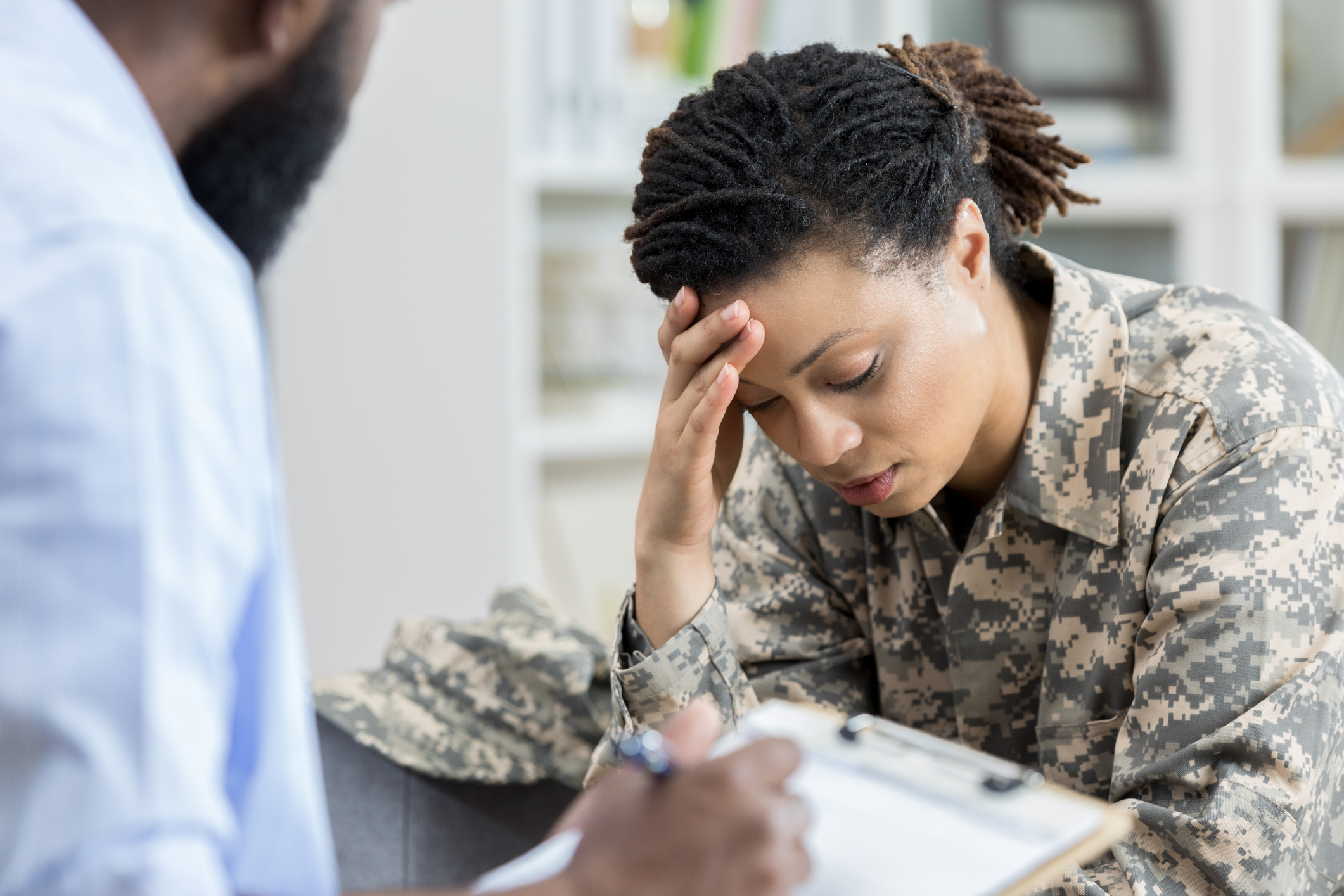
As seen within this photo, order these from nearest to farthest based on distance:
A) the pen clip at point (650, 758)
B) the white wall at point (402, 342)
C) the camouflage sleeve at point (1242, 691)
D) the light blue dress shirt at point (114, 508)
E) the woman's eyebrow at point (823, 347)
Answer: the light blue dress shirt at point (114, 508) → the pen clip at point (650, 758) → the camouflage sleeve at point (1242, 691) → the woman's eyebrow at point (823, 347) → the white wall at point (402, 342)

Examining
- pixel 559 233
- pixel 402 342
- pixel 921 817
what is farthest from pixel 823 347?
pixel 559 233

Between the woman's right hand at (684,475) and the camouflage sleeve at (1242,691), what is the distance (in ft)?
1.22

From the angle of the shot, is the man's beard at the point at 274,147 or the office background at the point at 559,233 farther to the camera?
the office background at the point at 559,233

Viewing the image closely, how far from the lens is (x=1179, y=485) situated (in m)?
0.97

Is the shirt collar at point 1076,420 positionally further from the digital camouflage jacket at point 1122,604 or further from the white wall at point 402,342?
the white wall at point 402,342

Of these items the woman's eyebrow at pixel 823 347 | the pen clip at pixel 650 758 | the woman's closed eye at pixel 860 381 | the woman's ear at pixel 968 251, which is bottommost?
the pen clip at pixel 650 758

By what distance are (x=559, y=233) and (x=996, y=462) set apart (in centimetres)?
139

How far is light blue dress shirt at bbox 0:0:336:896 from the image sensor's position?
45 cm

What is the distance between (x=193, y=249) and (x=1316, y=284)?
2.16 meters

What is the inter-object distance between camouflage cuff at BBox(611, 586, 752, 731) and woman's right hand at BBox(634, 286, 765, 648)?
0.02 metres

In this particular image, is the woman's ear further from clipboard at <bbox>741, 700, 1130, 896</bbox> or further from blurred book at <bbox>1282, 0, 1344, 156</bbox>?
blurred book at <bbox>1282, 0, 1344, 156</bbox>

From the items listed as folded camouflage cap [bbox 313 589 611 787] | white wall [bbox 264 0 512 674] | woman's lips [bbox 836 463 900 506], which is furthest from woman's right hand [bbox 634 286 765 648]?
white wall [bbox 264 0 512 674]

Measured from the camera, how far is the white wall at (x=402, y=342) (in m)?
1.99

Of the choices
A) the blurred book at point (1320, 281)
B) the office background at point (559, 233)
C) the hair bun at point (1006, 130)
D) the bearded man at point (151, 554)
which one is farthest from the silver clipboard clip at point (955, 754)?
the blurred book at point (1320, 281)
